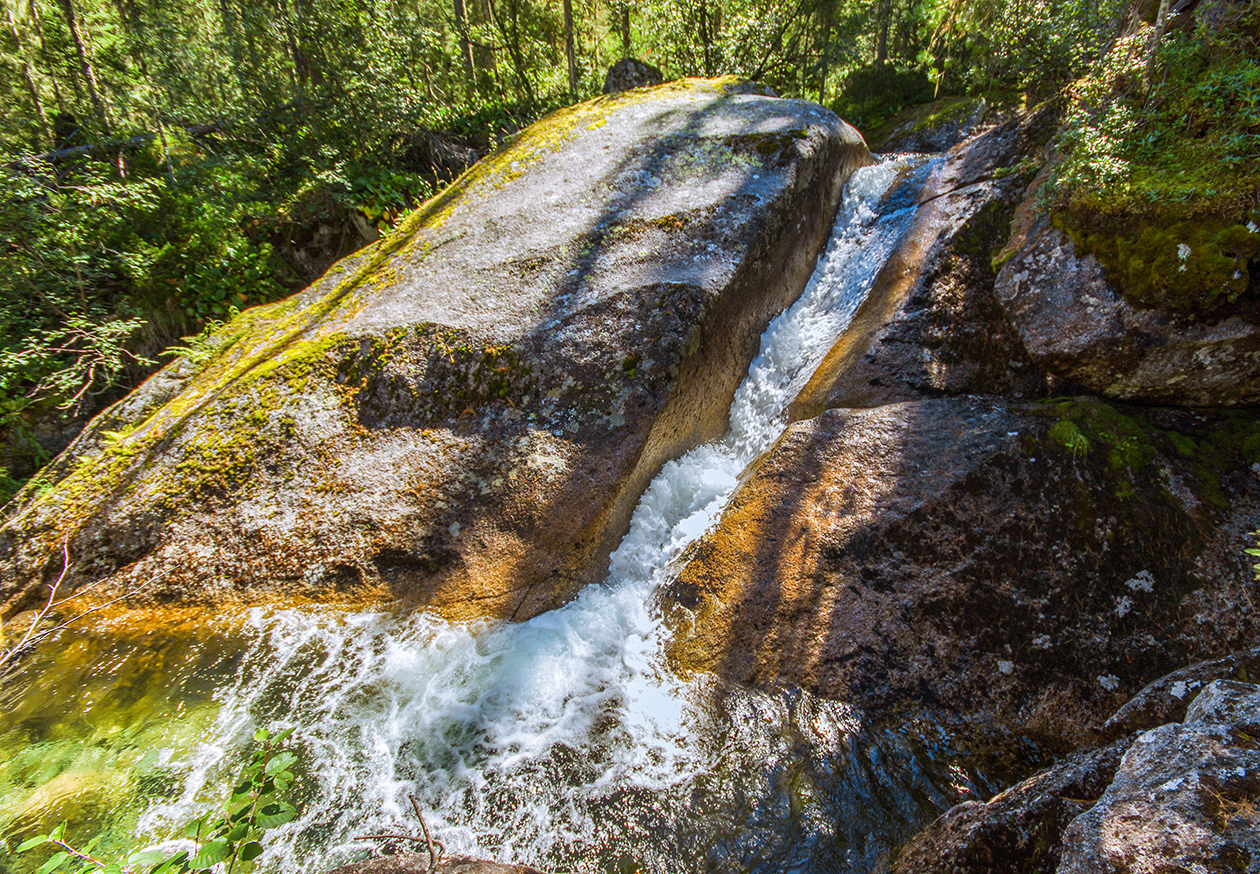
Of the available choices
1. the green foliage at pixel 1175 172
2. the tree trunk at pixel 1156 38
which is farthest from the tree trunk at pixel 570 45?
the tree trunk at pixel 1156 38

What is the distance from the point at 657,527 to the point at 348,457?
8.59 feet

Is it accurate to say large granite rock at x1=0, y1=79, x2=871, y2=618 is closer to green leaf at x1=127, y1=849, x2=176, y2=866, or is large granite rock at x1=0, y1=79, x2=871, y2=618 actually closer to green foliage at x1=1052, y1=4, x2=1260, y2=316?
green leaf at x1=127, y1=849, x2=176, y2=866

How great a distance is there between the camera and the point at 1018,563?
3213 millimetres

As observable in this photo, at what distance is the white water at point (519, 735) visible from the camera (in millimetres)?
2717

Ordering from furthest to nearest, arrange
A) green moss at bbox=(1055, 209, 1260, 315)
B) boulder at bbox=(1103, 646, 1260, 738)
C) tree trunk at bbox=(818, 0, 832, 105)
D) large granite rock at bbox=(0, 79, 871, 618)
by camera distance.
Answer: tree trunk at bbox=(818, 0, 832, 105) < large granite rock at bbox=(0, 79, 871, 618) < green moss at bbox=(1055, 209, 1260, 315) < boulder at bbox=(1103, 646, 1260, 738)

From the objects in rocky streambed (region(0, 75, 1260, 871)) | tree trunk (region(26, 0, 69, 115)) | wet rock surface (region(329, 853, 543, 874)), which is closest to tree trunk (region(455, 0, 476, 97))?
rocky streambed (region(0, 75, 1260, 871))

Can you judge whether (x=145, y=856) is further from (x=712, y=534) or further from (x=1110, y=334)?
(x=1110, y=334)

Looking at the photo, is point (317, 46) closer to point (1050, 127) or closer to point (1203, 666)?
point (1050, 127)

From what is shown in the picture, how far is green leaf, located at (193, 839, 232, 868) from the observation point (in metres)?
1.36

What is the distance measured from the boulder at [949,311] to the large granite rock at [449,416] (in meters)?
1.08

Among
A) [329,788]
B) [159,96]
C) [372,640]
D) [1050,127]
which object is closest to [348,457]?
[372,640]

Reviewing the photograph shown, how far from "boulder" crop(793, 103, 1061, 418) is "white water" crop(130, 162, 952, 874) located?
1.80 m

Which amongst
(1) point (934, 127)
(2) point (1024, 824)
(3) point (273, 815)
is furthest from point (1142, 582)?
(1) point (934, 127)

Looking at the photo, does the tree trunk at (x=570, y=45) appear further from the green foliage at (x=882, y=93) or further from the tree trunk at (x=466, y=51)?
the green foliage at (x=882, y=93)
